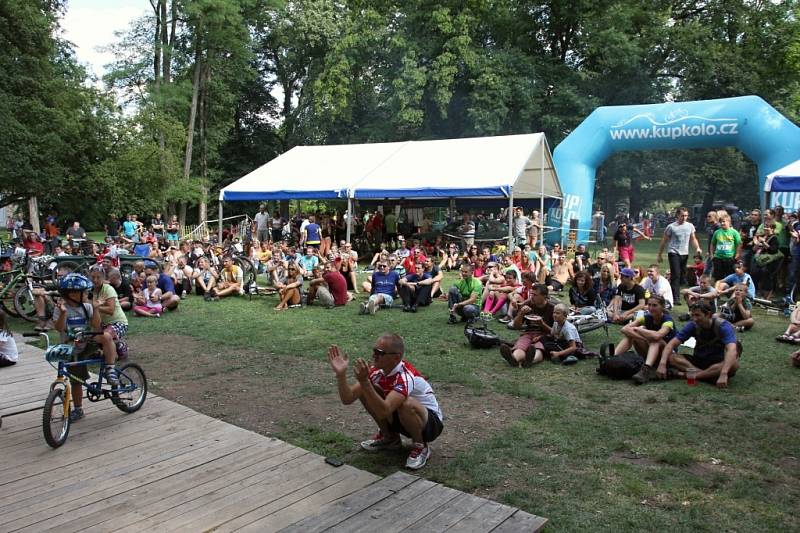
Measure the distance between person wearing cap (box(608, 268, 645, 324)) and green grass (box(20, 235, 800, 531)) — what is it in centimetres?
94

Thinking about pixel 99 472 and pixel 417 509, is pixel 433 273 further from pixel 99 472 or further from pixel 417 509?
pixel 417 509

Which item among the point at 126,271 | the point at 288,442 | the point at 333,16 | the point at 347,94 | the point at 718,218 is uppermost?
the point at 333,16

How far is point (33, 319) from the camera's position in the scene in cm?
1004

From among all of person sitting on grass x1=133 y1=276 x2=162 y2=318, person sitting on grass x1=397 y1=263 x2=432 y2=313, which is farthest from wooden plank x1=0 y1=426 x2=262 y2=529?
person sitting on grass x1=133 y1=276 x2=162 y2=318

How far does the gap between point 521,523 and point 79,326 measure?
13.1 feet

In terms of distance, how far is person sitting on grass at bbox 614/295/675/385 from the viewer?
6641mm

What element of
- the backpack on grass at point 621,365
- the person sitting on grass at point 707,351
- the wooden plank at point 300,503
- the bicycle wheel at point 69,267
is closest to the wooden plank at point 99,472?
the wooden plank at point 300,503

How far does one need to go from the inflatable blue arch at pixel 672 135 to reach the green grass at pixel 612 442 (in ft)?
31.5

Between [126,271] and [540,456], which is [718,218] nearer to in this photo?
[540,456]

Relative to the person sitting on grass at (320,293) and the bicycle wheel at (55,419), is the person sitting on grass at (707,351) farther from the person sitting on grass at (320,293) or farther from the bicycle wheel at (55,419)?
the person sitting on grass at (320,293)

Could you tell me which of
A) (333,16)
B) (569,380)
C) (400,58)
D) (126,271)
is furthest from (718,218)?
(333,16)

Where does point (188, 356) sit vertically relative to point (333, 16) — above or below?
below

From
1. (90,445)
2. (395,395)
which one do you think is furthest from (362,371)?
(90,445)

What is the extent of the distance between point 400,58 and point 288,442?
2597 cm
